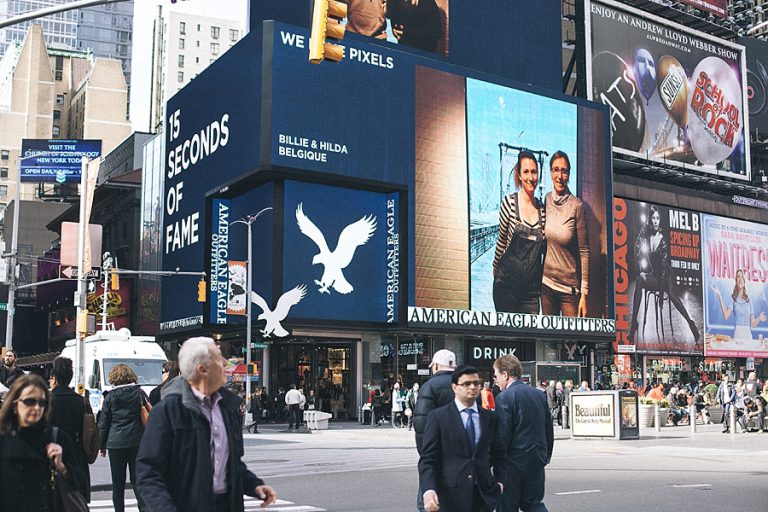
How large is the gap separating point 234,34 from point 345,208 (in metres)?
104

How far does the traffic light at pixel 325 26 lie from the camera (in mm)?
13531

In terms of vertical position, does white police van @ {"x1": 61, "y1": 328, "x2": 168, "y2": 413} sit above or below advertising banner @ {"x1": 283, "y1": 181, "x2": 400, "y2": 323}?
below

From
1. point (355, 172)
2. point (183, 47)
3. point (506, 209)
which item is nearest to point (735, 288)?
point (506, 209)

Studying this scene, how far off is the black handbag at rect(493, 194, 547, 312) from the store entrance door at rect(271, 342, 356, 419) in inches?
391

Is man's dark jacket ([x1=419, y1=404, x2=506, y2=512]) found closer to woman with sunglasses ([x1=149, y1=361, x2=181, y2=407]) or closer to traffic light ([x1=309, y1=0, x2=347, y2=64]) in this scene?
woman with sunglasses ([x1=149, y1=361, x2=181, y2=407])

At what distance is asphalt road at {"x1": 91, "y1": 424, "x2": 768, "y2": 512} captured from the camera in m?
14.3

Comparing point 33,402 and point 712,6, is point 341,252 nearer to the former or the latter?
point 33,402

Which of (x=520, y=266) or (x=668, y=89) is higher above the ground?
(x=668, y=89)

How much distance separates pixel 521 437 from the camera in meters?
9.84

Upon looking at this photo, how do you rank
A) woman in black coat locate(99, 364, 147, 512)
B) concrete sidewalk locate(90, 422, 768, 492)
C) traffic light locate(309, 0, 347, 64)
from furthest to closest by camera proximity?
1. concrete sidewalk locate(90, 422, 768, 492)
2. traffic light locate(309, 0, 347, 64)
3. woman in black coat locate(99, 364, 147, 512)

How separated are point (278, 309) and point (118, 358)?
19.1 meters

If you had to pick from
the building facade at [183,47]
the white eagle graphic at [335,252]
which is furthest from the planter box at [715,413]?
the building facade at [183,47]

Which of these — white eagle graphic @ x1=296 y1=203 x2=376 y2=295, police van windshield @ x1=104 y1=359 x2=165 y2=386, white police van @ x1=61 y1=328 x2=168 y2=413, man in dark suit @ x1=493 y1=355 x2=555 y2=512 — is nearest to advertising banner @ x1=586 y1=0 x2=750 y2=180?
white eagle graphic @ x1=296 y1=203 x2=376 y2=295

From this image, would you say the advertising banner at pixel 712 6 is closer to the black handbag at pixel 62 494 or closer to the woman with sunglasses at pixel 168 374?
the woman with sunglasses at pixel 168 374
